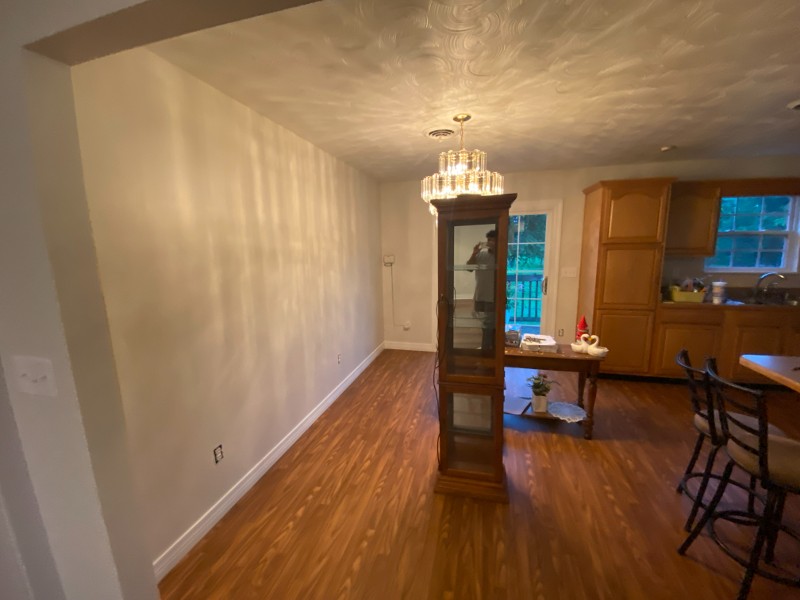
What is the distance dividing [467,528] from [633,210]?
11.1ft

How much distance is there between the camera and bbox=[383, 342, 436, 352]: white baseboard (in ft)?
15.9

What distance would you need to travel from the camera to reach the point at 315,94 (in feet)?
6.34

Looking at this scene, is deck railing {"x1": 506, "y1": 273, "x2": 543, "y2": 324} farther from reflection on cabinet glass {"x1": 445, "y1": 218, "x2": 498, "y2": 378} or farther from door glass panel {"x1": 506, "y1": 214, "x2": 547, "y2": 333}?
reflection on cabinet glass {"x1": 445, "y1": 218, "x2": 498, "y2": 378}

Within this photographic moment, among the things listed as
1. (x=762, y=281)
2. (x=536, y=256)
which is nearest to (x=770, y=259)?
(x=762, y=281)

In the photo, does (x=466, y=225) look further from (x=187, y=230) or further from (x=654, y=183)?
(x=654, y=183)

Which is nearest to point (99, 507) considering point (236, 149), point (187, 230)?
point (187, 230)

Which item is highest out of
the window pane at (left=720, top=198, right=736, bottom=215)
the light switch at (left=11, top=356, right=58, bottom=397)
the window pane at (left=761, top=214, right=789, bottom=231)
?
the window pane at (left=720, top=198, right=736, bottom=215)

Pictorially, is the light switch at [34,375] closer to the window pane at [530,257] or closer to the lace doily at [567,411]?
the lace doily at [567,411]

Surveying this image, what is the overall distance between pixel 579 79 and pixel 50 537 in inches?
123

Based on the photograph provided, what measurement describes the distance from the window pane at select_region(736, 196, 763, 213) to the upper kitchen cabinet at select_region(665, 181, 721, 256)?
1.84 feet

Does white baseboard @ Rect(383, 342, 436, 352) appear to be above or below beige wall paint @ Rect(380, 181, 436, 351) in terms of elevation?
below

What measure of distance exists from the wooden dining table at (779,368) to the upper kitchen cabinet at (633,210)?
5.54 feet

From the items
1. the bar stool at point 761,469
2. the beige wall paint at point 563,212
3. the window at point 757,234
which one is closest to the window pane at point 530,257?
the beige wall paint at point 563,212

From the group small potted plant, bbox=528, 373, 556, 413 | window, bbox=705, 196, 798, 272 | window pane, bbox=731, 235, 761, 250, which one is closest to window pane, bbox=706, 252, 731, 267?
window, bbox=705, 196, 798, 272
